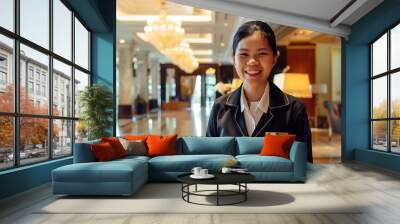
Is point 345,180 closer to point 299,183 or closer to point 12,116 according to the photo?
point 299,183

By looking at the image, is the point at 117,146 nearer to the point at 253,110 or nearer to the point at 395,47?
the point at 253,110

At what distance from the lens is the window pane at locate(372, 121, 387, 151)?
350 inches

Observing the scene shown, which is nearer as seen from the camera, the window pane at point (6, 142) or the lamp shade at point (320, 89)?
the window pane at point (6, 142)

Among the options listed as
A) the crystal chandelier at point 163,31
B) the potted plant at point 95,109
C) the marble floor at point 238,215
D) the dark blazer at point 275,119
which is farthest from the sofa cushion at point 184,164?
the crystal chandelier at point 163,31

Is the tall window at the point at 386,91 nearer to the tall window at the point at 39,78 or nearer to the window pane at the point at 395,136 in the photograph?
the window pane at the point at 395,136

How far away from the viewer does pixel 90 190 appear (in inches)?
206

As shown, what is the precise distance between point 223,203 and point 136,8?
1223 centimetres

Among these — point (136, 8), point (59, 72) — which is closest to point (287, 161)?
point (59, 72)

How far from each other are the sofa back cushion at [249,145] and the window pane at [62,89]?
10.1ft

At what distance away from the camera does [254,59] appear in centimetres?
746

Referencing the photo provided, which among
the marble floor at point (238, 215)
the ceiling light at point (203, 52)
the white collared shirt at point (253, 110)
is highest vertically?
the ceiling light at point (203, 52)

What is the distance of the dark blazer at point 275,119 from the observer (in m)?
7.46

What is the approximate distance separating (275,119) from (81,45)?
13.4 feet

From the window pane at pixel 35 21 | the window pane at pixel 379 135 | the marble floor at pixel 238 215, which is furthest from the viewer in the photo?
the window pane at pixel 379 135
